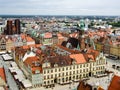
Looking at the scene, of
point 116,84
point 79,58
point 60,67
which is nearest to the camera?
point 116,84

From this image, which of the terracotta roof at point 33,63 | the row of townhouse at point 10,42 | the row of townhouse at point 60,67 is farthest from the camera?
the row of townhouse at point 10,42

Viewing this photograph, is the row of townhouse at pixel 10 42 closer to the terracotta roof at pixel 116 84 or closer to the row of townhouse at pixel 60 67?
the row of townhouse at pixel 60 67

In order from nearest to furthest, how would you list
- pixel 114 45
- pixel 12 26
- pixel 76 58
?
pixel 76 58
pixel 114 45
pixel 12 26

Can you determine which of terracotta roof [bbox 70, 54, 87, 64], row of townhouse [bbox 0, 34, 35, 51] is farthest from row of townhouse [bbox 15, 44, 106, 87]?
row of townhouse [bbox 0, 34, 35, 51]

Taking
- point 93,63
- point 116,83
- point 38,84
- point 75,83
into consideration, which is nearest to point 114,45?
point 93,63

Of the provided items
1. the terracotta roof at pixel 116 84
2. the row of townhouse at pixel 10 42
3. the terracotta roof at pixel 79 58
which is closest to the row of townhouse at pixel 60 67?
the terracotta roof at pixel 79 58

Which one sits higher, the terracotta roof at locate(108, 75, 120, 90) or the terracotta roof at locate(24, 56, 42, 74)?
the terracotta roof at locate(108, 75, 120, 90)

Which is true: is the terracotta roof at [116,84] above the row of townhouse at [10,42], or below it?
above

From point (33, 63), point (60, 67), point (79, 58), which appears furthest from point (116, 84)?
point (79, 58)

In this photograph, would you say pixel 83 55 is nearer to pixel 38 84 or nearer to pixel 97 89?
pixel 38 84

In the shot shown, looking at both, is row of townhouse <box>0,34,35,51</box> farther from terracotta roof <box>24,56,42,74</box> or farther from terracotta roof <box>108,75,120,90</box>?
terracotta roof <box>108,75,120,90</box>

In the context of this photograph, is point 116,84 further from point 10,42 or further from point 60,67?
point 10,42
